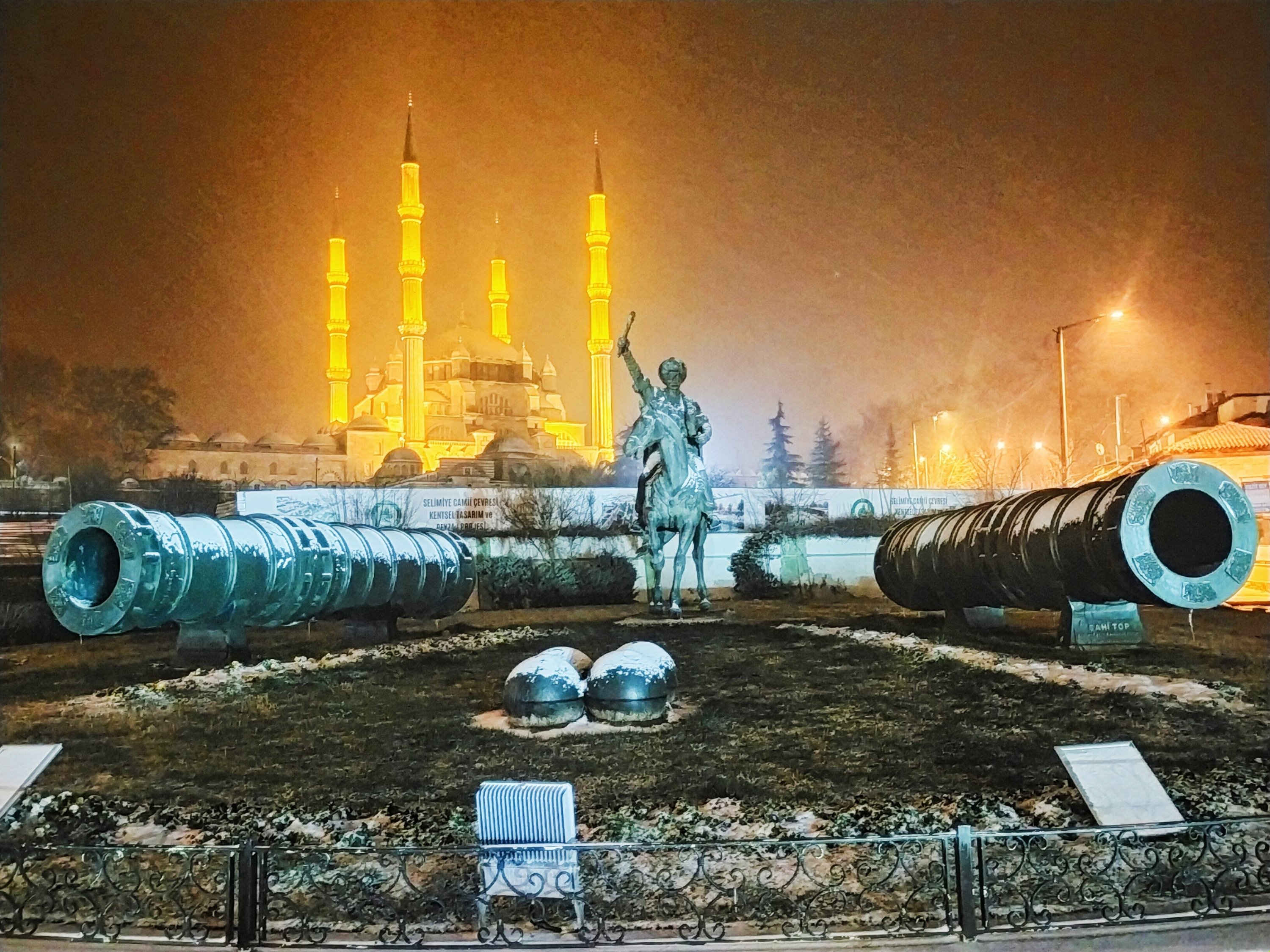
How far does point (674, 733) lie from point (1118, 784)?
2.29 meters

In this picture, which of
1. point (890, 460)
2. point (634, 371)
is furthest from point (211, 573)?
point (890, 460)

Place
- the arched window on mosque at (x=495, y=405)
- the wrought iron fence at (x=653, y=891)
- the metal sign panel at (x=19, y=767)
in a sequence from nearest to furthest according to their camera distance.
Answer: the wrought iron fence at (x=653, y=891) → the metal sign panel at (x=19, y=767) → the arched window on mosque at (x=495, y=405)

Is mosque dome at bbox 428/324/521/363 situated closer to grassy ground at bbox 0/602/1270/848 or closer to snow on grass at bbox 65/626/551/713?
snow on grass at bbox 65/626/551/713

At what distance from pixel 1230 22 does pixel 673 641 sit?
6917 mm

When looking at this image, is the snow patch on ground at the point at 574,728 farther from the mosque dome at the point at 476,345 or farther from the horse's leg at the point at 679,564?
the mosque dome at the point at 476,345

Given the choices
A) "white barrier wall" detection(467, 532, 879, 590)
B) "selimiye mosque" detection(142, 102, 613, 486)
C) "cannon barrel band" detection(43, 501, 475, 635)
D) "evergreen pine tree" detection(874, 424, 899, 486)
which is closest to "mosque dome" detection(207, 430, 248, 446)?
"selimiye mosque" detection(142, 102, 613, 486)

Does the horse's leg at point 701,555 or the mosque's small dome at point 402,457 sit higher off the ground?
the mosque's small dome at point 402,457

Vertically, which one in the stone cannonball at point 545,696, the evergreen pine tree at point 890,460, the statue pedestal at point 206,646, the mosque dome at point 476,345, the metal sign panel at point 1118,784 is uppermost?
the mosque dome at point 476,345

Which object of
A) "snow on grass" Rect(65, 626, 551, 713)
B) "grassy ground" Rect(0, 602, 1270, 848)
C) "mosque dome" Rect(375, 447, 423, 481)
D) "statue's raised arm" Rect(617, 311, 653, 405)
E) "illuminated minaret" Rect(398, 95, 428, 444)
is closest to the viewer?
"grassy ground" Rect(0, 602, 1270, 848)

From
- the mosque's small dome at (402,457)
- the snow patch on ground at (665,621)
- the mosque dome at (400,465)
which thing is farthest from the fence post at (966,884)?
the mosque's small dome at (402,457)

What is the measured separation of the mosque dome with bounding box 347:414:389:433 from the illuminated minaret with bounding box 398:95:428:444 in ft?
1.86

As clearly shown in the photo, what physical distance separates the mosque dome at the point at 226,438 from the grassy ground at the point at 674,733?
9.85ft

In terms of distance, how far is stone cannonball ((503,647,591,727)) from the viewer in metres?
5.52

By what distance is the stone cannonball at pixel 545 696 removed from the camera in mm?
5516
